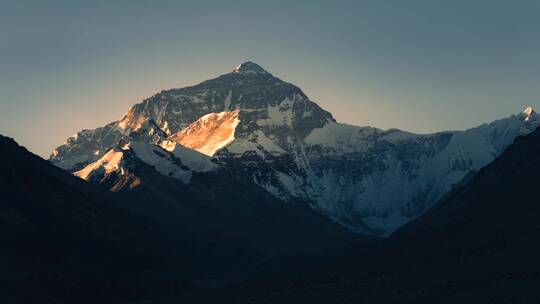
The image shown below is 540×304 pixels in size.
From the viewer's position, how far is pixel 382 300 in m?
140

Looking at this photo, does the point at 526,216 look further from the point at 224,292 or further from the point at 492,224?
the point at 224,292

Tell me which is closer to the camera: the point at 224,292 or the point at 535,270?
the point at 535,270

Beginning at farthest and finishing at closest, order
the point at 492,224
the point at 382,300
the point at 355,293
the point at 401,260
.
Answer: the point at 492,224
the point at 401,260
the point at 355,293
the point at 382,300

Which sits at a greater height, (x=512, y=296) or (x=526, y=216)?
(x=526, y=216)

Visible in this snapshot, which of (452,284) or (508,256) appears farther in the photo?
(508,256)

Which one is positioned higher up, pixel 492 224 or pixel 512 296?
pixel 492 224

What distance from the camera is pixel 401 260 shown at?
176000 millimetres

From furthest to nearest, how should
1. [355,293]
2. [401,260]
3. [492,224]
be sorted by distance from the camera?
[492,224], [401,260], [355,293]

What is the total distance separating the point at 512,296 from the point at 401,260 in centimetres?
4739

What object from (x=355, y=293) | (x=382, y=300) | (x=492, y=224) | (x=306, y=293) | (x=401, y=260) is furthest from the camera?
(x=492, y=224)

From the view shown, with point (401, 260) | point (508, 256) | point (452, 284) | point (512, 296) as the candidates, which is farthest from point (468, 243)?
point (512, 296)

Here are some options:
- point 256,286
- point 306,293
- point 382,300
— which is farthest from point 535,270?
point 256,286

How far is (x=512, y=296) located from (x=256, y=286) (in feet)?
225

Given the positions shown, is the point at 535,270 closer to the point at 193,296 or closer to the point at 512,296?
the point at 512,296
